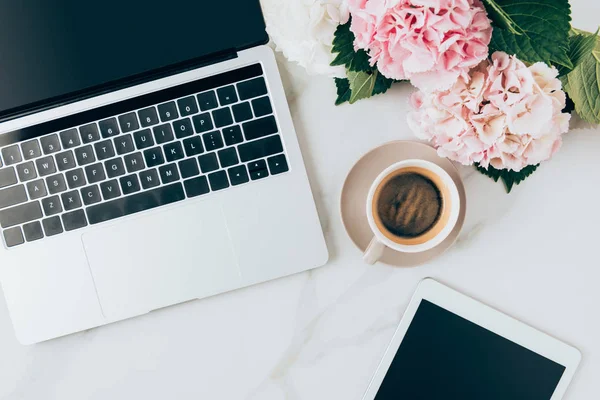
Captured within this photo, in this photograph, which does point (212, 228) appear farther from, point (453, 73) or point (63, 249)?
point (453, 73)

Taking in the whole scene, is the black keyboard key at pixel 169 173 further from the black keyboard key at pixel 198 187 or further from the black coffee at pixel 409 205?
the black coffee at pixel 409 205

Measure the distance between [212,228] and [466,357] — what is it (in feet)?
1.09

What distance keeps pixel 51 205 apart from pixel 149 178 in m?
0.12

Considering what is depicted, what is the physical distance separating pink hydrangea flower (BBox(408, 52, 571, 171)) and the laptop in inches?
7.3

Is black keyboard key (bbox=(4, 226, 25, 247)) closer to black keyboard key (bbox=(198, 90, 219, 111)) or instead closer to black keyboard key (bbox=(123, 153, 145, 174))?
black keyboard key (bbox=(123, 153, 145, 174))

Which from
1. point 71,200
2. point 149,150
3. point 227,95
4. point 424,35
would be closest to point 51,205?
point 71,200

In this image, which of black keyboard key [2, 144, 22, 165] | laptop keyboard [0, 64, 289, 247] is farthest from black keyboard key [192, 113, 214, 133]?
black keyboard key [2, 144, 22, 165]

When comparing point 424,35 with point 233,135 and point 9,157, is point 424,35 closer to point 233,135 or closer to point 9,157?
point 233,135

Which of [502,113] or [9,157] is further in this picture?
[9,157]

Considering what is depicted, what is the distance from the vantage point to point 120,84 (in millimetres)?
604

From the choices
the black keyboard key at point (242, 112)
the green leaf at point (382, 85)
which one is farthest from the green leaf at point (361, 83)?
the black keyboard key at point (242, 112)

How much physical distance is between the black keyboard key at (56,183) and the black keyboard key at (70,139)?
0.12 feet

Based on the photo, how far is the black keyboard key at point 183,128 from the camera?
0.60m

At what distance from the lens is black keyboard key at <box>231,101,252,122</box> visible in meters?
0.60
